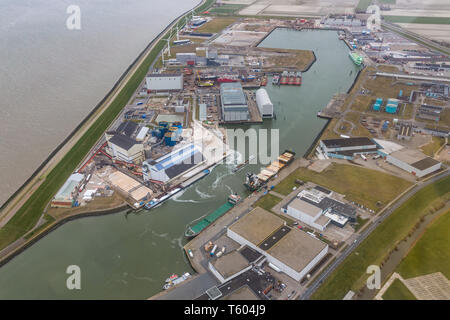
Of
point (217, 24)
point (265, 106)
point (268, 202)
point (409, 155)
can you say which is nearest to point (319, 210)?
point (268, 202)

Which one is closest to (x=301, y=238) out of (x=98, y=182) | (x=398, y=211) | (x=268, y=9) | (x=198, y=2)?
(x=398, y=211)

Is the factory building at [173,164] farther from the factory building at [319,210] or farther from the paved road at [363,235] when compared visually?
the paved road at [363,235]

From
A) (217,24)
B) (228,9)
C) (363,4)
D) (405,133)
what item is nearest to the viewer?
(405,133)

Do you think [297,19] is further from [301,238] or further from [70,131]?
[301,238]

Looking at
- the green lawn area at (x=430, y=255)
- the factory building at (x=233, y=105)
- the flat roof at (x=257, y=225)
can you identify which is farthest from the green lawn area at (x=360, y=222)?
the factory building at (x=233, y=105)

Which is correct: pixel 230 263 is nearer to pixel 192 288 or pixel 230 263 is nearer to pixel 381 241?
pixel 192 288

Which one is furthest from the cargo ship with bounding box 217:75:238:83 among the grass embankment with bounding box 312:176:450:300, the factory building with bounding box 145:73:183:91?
the grass embankment with bounding box 312:176:450:300
